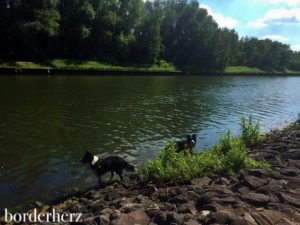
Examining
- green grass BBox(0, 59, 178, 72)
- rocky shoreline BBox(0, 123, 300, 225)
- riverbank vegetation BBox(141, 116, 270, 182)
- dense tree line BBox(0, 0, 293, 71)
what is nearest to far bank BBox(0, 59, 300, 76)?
green grass BBox(0, 59, 178, 72)

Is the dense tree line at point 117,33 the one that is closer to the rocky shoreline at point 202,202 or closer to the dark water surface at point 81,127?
the dark water surface at point 81,127

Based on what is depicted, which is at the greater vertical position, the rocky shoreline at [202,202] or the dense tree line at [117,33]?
the dense tree line at [117,33]

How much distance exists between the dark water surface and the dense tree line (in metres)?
39.8

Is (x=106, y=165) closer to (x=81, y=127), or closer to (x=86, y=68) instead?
(x=81, y=127)

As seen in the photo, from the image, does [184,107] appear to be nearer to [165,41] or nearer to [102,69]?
[102,69]

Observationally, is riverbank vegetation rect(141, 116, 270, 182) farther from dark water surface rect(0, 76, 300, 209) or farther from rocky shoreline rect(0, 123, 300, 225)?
dark water surface rect(0, 76, 300, 209)

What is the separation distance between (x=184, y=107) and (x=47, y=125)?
15771mm

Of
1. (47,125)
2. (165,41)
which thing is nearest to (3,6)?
(165,41)

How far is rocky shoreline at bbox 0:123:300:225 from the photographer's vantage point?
29.6ft

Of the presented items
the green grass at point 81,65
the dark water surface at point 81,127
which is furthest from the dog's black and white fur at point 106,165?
the green grass at point 81,65

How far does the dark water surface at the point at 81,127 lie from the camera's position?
1458cm

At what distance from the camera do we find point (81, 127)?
79.0 feet

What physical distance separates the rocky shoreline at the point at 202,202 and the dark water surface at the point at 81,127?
2.27 m

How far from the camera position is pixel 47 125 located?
24.3m
